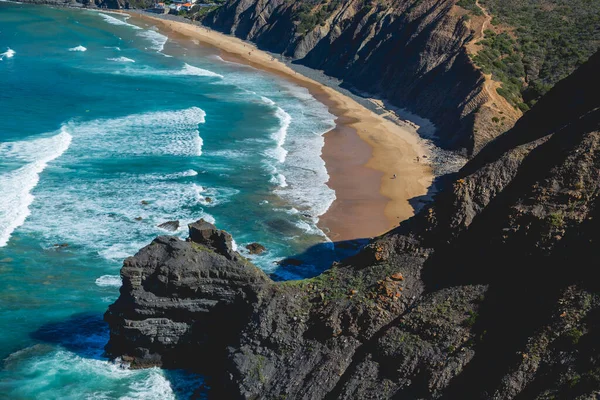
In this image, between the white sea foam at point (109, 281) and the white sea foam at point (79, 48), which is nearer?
the white sea foam at point (109, 281)

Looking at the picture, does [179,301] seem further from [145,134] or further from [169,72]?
[169,72]

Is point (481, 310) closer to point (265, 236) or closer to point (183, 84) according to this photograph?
point (265, 236)

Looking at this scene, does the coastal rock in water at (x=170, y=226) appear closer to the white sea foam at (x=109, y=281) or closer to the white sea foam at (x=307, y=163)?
the white sea foam at (x=109, y=281)

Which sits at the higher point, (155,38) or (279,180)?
(279,180)

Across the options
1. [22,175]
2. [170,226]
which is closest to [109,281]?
[170,226]

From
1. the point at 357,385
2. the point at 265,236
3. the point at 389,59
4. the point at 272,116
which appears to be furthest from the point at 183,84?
the point at 357,385

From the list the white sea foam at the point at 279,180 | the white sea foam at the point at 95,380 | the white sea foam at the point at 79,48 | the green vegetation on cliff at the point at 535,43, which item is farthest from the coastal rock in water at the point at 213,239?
the white sea foam at the point at 79,48

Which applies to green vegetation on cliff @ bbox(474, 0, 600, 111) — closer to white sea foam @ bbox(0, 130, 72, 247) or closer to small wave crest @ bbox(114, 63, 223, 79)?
small wave crest @ bbox(114, 63, 223, 79)
